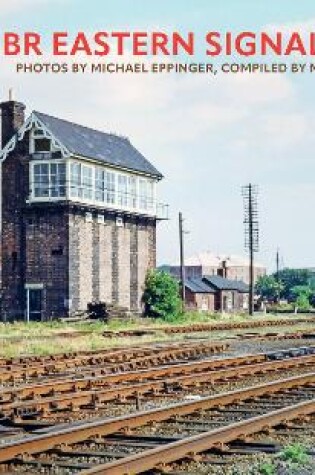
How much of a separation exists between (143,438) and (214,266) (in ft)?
412

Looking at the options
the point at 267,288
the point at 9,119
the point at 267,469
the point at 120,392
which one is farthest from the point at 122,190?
the point at 267,288

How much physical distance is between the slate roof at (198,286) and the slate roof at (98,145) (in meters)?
24.6

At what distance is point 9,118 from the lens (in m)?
40.8

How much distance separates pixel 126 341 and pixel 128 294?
17730 mm

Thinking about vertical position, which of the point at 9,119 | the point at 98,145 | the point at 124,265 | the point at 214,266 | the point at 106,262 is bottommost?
the point at 124,265

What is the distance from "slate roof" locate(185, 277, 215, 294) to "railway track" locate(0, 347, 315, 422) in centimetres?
5310

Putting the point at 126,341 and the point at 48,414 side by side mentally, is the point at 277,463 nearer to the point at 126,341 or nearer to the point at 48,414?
the point at 48,414

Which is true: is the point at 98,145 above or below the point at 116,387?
above

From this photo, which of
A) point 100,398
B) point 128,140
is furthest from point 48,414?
point 128,140

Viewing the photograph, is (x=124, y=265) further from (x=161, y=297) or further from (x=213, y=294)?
(x=213, y=294)

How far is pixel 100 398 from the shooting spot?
11.1 meters

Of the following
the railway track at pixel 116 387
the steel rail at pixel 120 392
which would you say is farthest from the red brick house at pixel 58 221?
the steel rail at pixel 120 392

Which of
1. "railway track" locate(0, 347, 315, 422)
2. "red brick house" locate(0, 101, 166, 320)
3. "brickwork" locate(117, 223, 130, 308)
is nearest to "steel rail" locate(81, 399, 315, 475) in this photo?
"railway track" locate(0, 347, 315, 422)

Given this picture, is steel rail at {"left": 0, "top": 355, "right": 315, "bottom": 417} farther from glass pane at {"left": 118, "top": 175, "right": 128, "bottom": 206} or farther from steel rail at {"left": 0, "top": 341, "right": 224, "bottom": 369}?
glass pane at {"left": 118, "top": 175, "right": 128, "bottom": 206}
